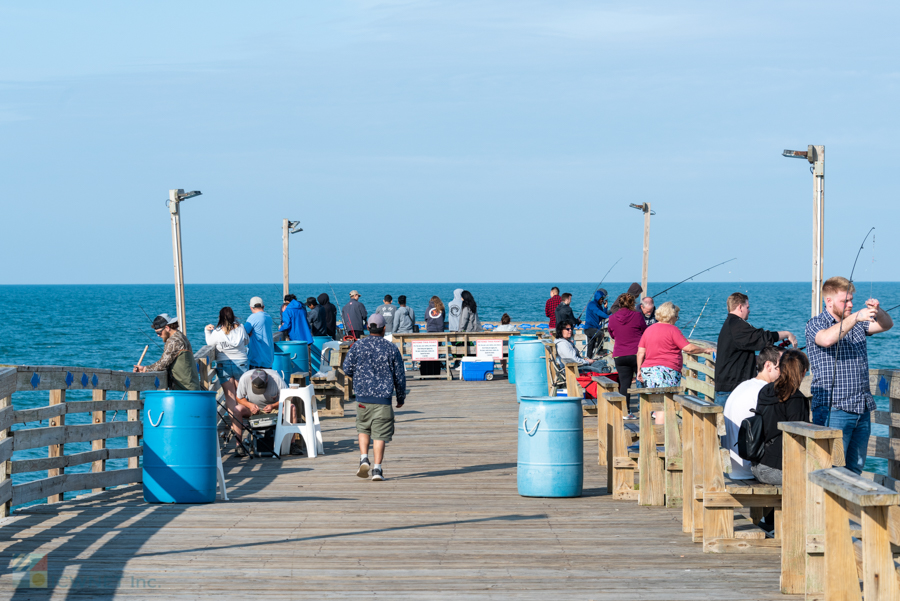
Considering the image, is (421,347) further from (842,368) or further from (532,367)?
(842,368)

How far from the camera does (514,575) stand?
5.52 m

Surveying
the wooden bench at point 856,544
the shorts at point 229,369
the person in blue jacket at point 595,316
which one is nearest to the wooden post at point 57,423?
the shorts at point 229,369

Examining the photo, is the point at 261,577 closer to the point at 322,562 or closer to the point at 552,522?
the point at 322,562

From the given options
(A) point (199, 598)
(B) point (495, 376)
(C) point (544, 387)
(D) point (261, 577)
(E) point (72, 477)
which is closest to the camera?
(A) point (199, 598)

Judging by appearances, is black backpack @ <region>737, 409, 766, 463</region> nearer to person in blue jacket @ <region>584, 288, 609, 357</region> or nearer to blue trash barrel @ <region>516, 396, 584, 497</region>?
blue trash barrel @ <region>516, 396, 584, 497</region>

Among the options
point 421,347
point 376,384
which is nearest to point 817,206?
point 376,384

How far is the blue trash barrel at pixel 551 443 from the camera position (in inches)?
316

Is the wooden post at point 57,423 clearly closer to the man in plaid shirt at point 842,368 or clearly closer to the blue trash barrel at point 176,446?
the blue trash barrel at point 176,446

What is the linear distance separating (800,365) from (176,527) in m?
4.15

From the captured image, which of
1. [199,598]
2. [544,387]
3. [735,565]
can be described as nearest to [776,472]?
[735,565]

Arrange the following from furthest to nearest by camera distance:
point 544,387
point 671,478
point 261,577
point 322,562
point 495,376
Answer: point 495,376, point 544,387, point 671,478, point 322,562, point 261,577

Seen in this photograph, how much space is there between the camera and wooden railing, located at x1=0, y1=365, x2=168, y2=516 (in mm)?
7105

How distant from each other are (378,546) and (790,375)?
2658 millimetres

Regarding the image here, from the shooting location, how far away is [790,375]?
5.70 metres
